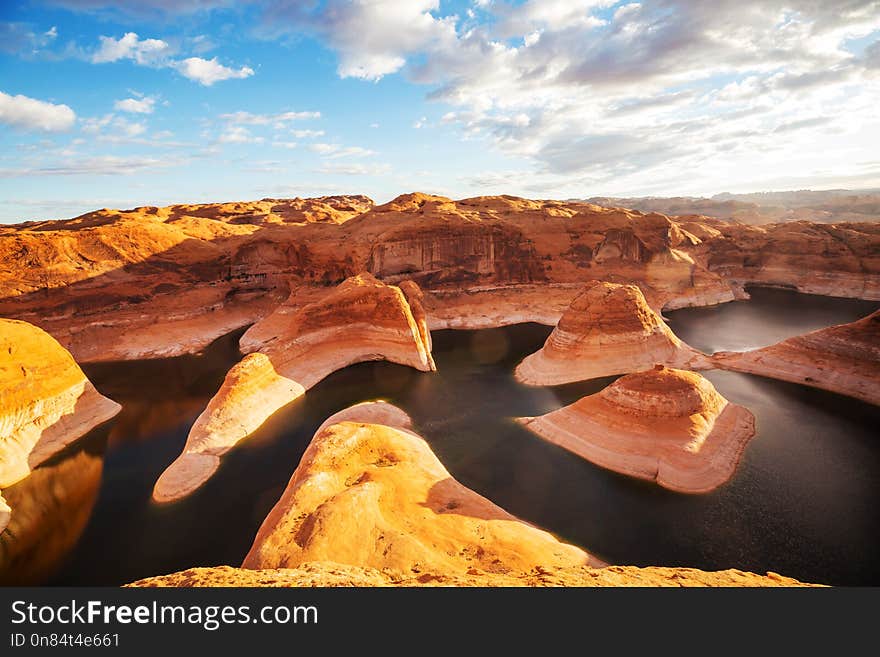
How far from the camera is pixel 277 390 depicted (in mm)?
23766

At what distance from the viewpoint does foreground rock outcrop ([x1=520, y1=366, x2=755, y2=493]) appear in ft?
51.5

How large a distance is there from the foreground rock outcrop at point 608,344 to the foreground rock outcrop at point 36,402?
27169mm

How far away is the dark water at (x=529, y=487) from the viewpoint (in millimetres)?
12672

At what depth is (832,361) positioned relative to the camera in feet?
74.7

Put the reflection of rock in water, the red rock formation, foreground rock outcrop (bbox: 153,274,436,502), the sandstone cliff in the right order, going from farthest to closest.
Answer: the red rock formation
the sandstone cliff
foreground rock outcrop (bbox: 153,274,436,502)
the reflection of rock in water

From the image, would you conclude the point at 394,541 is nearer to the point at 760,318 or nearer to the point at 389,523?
the point at 389,523

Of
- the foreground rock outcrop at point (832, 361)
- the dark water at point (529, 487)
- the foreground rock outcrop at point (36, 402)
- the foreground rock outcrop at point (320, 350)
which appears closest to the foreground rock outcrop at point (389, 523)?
the dark water at point (529, 487)

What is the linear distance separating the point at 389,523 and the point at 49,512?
616 inches

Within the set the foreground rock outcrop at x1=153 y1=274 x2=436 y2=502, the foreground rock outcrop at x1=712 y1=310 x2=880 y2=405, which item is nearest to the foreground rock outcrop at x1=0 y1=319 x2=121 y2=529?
the foreground rock outcrop at x1=153 y1=274 x2=436 y2=502

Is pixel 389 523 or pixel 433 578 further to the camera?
pixel 389 523

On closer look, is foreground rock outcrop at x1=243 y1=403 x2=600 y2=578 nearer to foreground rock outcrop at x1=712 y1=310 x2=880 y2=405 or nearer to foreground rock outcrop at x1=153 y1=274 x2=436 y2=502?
foreground rock outcrop at x1=153 y1=274 x2=436 y2=502

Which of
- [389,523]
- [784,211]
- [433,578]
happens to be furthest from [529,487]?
[784,211]

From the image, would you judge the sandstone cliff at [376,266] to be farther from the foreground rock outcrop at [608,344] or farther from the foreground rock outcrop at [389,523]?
the foreground rock outcrop at [389,523]

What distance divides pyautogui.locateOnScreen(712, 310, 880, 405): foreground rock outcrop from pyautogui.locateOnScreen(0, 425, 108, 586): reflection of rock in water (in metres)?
36.7
